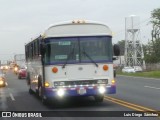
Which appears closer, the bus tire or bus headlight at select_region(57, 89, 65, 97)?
bus headlight at select_region(57, 89, 65, 97)

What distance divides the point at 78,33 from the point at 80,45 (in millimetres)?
470

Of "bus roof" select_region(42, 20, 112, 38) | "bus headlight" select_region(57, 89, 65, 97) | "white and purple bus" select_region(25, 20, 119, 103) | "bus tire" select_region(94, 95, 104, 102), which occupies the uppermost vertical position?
"bus roof" select_region(42, 20, 112, 38)

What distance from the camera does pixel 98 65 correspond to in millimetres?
17031

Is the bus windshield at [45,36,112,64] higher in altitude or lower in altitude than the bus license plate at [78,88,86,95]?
higher

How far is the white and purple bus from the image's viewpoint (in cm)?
1677

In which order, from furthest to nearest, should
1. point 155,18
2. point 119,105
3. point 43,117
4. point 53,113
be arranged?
point 155,18 < point 119,105 < point 53,113 < point 43,117

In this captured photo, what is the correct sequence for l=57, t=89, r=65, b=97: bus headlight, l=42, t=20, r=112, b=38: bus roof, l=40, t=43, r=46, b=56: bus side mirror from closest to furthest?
1. l=57, t=89, r=65, b=97: bus headlight
2. l=40, t=43, r=46, b=56: bus side mirror
3. l=42, t=20, r=112, b=38: bus roof

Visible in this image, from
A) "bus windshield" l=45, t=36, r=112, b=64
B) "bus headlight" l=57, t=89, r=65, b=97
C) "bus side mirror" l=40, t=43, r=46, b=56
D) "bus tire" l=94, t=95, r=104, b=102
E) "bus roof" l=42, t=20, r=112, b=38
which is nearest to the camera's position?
"bus headlight" l=57, t=89, r=65, b=97

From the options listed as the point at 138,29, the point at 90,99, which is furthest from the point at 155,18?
the point at 90,99

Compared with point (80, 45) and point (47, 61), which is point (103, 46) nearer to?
point (80, 45)

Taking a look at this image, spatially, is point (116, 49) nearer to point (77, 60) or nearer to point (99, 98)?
point (77, 60)

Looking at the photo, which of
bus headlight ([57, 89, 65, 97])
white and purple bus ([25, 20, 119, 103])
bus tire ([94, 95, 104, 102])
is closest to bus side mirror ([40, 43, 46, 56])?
white and purple bus ([25, 20, 119, 103])

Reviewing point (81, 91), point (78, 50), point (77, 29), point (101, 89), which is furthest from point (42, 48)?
point (101, 89)

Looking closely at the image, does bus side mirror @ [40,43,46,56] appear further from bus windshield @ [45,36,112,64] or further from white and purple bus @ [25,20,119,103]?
Answer: bus windshield @ [45,36,112,64]
